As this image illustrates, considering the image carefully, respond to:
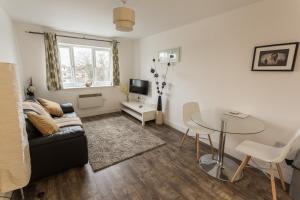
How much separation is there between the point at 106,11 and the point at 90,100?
259 centimetres

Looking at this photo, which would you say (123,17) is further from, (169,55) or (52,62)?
(52,62)

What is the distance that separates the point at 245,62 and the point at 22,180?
9.93 feet

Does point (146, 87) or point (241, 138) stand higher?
point (146, 87)

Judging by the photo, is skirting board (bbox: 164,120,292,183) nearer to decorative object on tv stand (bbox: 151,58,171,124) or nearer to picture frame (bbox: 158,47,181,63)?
decorative object on tv stand (bbox: 151,58,171,124)

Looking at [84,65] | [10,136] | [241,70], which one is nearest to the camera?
[10,136]

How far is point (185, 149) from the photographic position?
2.72 metres

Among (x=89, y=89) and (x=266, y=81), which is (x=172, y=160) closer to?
(x=266, y=81)

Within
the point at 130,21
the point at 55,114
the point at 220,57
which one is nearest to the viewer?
the point at 130,21

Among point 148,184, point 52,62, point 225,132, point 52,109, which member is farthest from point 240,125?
point 52,62

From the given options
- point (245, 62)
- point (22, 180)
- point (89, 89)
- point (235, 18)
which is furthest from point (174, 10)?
point (89, 89)

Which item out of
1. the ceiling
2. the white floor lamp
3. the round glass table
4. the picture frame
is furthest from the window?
the round glass table

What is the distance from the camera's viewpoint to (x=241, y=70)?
7.55 feet

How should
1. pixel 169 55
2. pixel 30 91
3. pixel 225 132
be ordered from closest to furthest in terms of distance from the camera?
pixel 225 132 → pixel 30 91 → pixel 169 55

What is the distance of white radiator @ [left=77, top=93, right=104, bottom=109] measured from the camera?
13.8 feet
